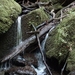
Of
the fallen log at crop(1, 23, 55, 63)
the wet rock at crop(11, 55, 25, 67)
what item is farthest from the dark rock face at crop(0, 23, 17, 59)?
the wet rock at crop(11, 55, 25, 67)

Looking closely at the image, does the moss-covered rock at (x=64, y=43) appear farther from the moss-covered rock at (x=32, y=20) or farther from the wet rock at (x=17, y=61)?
the moss-covered rock at (x=32, y=20)

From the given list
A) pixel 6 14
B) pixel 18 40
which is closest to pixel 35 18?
pixel 18 40

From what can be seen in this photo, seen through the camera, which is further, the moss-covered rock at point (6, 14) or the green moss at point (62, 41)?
the moss-covered rock at point (6, 14)

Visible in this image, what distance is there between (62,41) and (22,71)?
1726mm

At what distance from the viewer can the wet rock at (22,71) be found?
6787 millimetres

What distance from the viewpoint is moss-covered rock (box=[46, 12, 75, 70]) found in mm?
6568

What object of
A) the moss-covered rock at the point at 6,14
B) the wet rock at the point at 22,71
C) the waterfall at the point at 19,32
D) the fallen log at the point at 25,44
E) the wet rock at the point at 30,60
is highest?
the moss-covered rock at the point at 6,14

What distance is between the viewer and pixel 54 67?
Result: 7070 mm

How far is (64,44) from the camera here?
685 cm

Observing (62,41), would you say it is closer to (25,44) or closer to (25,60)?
(25,44)

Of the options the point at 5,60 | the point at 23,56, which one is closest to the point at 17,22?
the point at 23,56

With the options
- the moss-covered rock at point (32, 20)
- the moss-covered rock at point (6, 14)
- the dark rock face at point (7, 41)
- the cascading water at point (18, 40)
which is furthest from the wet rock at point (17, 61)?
the moss-covered rock at point (32, 20)

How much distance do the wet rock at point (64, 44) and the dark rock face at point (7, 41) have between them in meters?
1.60

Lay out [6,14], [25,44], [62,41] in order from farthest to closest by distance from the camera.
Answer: [6,14] < [25,44] < [62,41]
